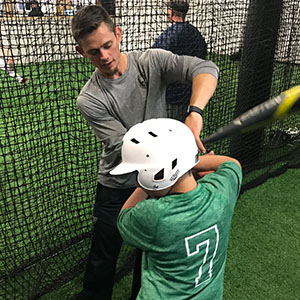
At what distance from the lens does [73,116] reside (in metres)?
2.36

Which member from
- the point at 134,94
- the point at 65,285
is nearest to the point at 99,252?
the point at 65,285

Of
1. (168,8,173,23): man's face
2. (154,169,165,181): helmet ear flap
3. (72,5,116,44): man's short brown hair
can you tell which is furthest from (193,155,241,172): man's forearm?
(168,8,173,23): man's face

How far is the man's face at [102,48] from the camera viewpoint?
133 cm

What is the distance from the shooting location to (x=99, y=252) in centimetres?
165

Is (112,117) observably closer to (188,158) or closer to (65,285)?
(188,158)

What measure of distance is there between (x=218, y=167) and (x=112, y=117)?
51 cm

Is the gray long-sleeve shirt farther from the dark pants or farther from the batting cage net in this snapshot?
the batting cage net

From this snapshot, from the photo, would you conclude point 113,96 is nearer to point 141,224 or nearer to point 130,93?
point 130,93

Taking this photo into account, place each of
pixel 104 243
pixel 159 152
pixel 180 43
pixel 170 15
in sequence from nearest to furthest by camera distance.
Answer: pixel 159 152, pixel 104 243, pixel 180 43, pixel 170 15

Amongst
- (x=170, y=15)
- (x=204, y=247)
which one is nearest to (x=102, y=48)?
(x=204, y=247)

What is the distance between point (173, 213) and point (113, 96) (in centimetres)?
65

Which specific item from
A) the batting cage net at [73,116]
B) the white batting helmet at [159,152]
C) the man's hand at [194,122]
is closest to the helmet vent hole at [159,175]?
the white batting helmet at [159,152]

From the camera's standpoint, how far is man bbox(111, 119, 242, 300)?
3.30 feet

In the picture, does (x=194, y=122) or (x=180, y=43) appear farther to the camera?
(x=180, y=43)
